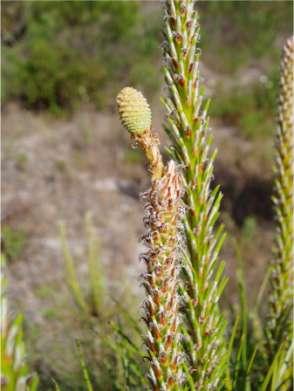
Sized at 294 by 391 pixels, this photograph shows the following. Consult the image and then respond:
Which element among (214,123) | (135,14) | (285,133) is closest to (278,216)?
(285,133)

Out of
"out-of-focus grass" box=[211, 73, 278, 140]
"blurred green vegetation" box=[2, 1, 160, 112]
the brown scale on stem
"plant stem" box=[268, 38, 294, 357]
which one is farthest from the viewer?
"blurred green vegetation" box=[2, 1, 160, 112]

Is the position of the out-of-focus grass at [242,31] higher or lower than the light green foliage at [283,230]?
higher

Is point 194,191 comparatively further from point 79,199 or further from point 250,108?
point 250,108

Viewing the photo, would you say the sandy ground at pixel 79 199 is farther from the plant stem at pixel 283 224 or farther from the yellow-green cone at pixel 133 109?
the yellow-green cone at pixel 133 109

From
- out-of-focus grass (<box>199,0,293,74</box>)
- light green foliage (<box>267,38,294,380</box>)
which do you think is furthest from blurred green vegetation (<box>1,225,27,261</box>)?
out-of-focus grass (<box>199,0,293,74</box>)

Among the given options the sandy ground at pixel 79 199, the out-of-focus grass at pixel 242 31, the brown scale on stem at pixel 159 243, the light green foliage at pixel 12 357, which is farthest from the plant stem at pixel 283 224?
the out-of-focus grass at pixel 242 31

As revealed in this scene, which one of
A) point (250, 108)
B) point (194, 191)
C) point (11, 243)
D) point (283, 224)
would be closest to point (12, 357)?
point (194, 191)

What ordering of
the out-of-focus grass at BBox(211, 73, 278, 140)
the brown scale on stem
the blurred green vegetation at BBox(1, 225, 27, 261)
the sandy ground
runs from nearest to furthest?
1. the brown scale on stem
2. the sandy ground
3. the blurred green vegetation at BBox(1, 225, 27, 261)
4. the out-of-focus grass at BBox(211, 73, 278, 140)

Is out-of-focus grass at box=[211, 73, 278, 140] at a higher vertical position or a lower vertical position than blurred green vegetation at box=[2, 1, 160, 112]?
lower

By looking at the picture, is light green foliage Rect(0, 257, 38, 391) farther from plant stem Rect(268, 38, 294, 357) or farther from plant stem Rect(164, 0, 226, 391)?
plant stem Rect(268, 38, 294, 357)
